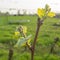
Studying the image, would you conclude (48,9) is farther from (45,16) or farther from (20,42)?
(20,42)

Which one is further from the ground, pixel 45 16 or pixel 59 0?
pixel 45 16

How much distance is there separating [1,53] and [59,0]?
3811 cm

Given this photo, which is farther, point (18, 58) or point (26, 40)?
point (18, 58)

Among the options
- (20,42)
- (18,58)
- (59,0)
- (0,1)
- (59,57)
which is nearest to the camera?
(20,42)

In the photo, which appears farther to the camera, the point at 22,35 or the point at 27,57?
the point at 27,57

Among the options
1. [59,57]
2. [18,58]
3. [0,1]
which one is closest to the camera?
[18,58]

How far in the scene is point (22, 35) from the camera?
0.99 meters

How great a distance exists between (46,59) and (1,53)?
5.37 ft

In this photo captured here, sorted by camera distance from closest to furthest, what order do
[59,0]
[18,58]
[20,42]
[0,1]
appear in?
1. [20,42]
2. [18,58]
3. [0,1]
4. [59,0]

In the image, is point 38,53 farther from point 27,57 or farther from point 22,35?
point 22,35

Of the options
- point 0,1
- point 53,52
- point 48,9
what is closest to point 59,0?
point 0,1

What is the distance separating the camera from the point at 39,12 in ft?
3.15

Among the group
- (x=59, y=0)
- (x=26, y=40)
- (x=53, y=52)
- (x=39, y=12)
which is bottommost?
(x=59, y=0)

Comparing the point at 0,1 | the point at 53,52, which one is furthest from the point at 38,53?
the point at 0,1
